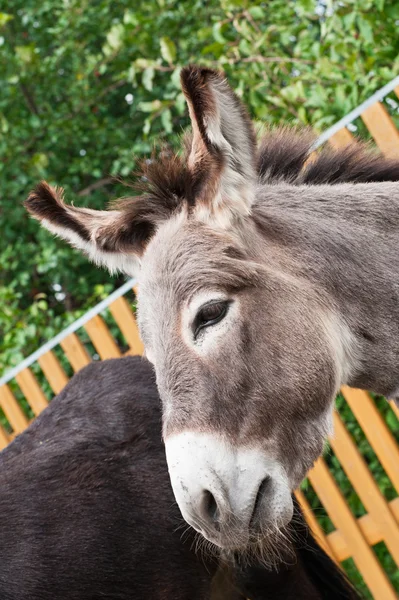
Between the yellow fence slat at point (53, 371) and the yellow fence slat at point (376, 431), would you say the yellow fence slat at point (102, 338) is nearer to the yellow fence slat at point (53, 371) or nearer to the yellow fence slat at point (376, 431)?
the yellow fence slat at point (53, 371)

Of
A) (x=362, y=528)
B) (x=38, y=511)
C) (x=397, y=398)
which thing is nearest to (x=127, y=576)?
(x=38, y=511)

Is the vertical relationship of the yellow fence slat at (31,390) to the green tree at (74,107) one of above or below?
below

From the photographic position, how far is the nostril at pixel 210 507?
1.84 metres

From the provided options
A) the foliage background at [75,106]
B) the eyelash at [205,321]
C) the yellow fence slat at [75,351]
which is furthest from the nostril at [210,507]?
the foliage background at [75,106]

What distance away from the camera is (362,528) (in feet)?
12.1

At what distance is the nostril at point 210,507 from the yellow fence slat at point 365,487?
180cm

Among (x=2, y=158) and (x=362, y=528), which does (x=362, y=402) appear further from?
(x=2, y=158)

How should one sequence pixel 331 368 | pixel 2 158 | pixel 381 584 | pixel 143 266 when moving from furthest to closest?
pixel 2 158
pixel 381 584
pixel 143 266
pixel 331 368

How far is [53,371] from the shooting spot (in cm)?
466

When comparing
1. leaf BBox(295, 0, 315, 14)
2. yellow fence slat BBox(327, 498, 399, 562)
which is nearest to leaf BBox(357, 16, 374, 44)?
leaf BBox(295, 0, 315, 14)

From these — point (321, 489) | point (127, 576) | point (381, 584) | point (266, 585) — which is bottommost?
point (381, 584)

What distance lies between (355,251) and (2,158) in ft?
18.1

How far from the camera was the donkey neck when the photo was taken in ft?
7.10

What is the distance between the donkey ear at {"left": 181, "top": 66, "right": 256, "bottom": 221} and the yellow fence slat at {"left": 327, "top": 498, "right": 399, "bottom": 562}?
2.06 metres
